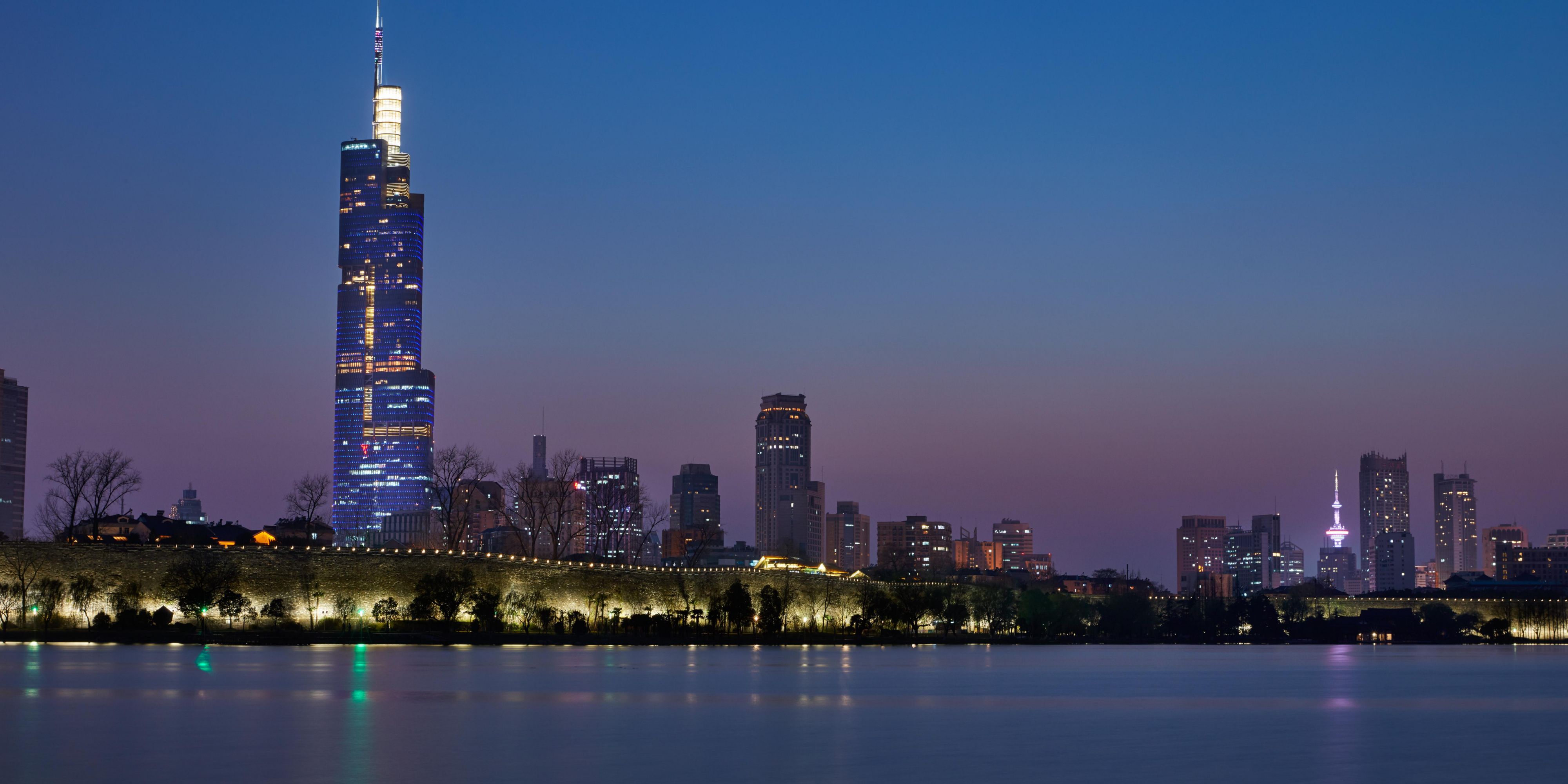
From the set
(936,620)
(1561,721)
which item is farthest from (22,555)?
(1561,721)

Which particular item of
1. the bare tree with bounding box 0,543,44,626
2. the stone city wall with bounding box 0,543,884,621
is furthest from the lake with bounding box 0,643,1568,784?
the stone city wall with bounding box 0,543,884,621

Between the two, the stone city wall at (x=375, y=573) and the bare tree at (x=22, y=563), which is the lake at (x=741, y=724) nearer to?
the bare tree at (x=22, y=563)

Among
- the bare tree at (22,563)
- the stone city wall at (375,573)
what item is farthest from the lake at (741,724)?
the stone city wall at (375,573)

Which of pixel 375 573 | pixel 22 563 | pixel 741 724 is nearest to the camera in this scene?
pixel 741 724

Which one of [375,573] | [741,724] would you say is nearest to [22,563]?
[375,573]

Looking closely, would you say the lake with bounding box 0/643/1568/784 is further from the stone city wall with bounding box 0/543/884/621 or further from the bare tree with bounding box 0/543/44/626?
the stone city wall with bounding box 0/543/884/621

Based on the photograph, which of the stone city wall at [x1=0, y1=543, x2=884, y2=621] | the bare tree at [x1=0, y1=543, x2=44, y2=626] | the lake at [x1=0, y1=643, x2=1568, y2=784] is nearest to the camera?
the lake at [x1=0, y1=643, x2=1568, y2=784]

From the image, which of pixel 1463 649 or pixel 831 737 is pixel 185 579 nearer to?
pixel 831 737

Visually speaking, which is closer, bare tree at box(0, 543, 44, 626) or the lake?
the lake

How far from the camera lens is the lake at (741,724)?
2544cm

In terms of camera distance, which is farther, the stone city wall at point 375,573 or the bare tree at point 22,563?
the stone city wall at point 375,573

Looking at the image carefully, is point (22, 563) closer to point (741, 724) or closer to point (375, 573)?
point (375, 573)

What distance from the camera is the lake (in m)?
25.4

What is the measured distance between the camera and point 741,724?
1347 inches
